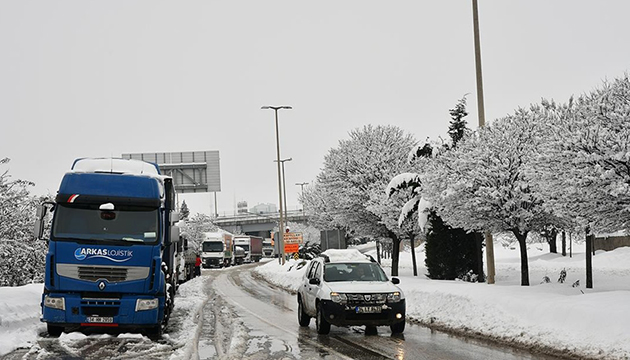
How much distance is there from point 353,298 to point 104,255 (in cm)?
511

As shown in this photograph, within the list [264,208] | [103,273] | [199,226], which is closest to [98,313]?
[103,273]

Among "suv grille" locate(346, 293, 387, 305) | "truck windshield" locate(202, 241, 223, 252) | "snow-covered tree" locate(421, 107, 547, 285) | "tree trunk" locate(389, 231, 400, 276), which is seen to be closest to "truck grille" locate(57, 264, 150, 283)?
"suv grille" locate(346, 293, 387, 305)

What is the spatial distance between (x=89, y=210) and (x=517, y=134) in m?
13.0

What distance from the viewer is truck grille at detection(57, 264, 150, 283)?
13219 millimetres

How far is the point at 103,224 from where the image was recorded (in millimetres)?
13562

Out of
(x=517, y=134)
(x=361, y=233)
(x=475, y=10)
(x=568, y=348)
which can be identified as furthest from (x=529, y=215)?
(x=361, y=233)

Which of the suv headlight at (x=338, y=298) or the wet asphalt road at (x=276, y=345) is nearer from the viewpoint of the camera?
the wet asphalt road at (x=276, y=345)

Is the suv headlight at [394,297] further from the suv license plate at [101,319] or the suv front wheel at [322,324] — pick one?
the suv license plate at [101,319]

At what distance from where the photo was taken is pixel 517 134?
67.6 feet

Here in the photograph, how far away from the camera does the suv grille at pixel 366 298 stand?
1393 centimetres

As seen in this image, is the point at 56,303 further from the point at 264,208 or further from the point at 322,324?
the point at 264,208

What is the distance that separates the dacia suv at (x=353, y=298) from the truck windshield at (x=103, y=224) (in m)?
3.83

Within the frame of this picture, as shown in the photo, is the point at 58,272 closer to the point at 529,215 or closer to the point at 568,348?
the point at 568,348

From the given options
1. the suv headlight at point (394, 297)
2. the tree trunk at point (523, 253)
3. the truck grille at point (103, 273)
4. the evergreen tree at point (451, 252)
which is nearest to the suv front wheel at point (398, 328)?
the suv headlight at point (394, 297)
